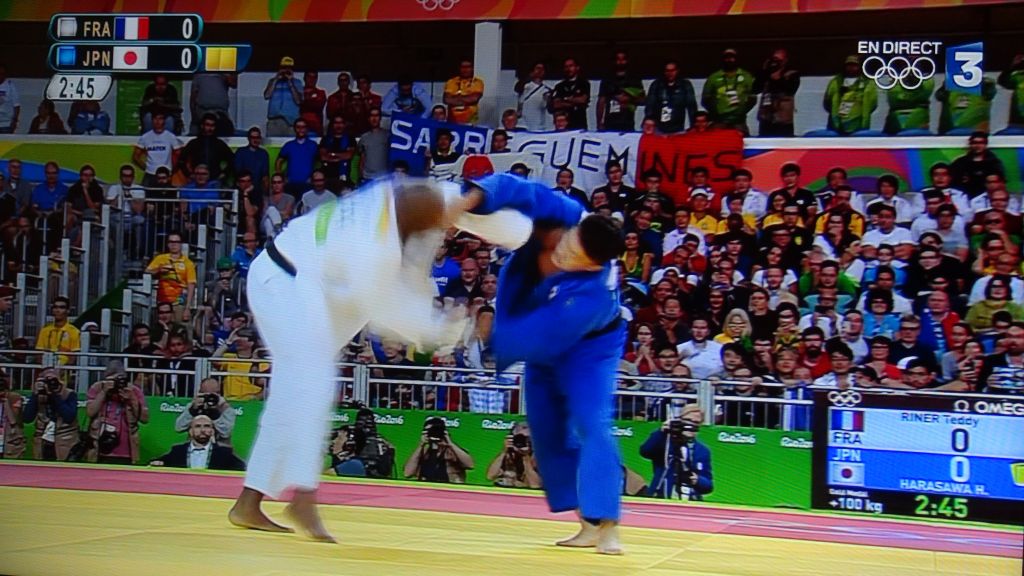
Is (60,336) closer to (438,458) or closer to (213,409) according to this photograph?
(213,409)

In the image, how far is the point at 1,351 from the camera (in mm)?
4527

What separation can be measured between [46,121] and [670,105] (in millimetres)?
2815

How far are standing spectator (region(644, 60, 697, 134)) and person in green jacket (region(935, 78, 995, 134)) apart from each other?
1.07 metres

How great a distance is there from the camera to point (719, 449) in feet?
20.6

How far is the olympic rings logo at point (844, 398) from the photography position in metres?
5.83

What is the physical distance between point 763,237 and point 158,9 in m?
3.19

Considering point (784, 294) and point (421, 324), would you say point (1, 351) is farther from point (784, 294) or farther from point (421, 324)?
point (784, 294)

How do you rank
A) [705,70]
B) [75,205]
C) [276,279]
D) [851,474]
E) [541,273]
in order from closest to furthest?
1. [276,279]
2. [541,273]
3. [75,205]
4. [705,70]
5. [851,474]

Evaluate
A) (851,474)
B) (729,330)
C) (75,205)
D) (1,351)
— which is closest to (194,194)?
(75,205)

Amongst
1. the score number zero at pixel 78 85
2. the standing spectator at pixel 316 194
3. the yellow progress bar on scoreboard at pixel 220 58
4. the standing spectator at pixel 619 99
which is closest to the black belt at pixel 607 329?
the yellow progress bar on scoreboard at pixel 220 58

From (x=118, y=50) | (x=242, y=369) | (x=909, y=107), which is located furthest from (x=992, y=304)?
(x=118, y=50)

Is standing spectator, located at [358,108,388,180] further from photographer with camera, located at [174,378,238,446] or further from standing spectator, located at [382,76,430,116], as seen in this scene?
photographer with camera, located at [174,378,238,446]

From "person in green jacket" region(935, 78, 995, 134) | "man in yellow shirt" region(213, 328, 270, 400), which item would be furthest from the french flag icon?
"person in green jacket" region(935, 78, 995, 134)

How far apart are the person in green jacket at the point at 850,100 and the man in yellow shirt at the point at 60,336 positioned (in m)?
3.20
